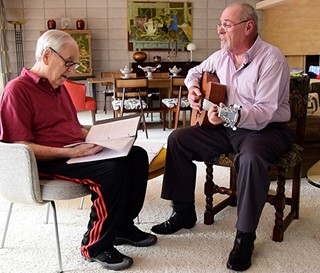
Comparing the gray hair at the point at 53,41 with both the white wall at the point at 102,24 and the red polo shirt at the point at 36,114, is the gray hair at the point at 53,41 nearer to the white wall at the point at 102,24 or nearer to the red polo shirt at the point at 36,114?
the red polo shirt at the point at 36,114

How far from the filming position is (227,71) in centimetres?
228

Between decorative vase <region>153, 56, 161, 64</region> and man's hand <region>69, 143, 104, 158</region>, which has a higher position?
decorative vase <region>153, 56, 161, 64</region>

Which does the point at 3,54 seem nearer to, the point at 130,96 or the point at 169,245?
the point at 130,96

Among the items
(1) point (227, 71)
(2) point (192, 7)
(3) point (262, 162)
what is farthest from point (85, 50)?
(3) point (262, 162)

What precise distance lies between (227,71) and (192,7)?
6080 millimetres

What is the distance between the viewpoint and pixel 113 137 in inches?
76.5

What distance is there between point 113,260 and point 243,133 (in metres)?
0.95

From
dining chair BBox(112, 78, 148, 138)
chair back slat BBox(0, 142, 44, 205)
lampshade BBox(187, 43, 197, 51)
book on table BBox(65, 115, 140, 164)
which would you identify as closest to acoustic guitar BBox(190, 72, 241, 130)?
book on table BBox(65, 115, 140, 164)

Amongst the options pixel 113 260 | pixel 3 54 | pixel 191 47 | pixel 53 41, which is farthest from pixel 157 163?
pixel 3 54

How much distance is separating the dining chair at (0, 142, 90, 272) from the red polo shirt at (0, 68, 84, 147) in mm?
90

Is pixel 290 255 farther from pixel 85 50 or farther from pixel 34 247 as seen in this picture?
pixel 85 50

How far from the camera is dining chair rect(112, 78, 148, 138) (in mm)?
4941

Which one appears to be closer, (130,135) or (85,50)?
(130,135)

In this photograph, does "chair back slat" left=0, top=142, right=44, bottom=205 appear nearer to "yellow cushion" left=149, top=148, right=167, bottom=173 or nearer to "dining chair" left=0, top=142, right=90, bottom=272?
"dining chair" left=0, top=142, right=90, bottom=272
